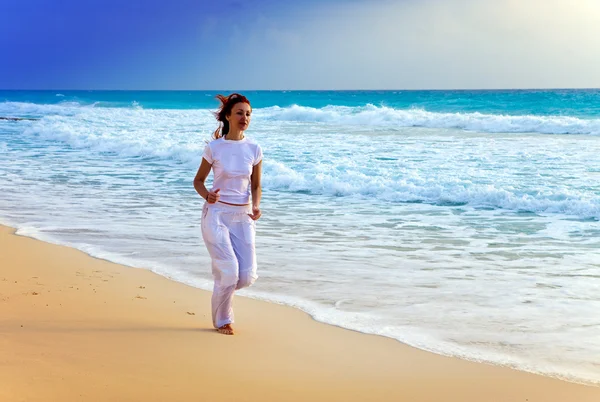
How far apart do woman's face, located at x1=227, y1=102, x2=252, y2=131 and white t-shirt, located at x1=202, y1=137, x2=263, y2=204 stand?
11cm

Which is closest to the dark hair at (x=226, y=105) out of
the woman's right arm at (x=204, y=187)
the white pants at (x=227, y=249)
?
the woman's right arm at (x=204, y=187)

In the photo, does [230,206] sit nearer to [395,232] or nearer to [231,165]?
[231,165]

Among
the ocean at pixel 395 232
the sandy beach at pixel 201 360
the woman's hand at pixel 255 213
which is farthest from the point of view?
the ocean at pixel 395 232

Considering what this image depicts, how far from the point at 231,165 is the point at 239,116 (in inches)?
13.3

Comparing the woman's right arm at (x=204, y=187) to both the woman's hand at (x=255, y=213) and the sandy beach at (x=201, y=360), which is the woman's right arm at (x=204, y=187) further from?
the sandy beach at (x=201, y=360)

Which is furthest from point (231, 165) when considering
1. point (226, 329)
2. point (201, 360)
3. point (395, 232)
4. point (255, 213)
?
point (395, 232)

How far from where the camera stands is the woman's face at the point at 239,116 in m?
5.13

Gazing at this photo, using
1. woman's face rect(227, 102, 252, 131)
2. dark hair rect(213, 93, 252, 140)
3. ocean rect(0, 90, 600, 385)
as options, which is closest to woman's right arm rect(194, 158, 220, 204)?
dark hair rect(213, 93, 252, 140)

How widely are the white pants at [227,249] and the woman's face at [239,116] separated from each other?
1.82ft

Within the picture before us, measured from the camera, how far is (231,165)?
202 inches

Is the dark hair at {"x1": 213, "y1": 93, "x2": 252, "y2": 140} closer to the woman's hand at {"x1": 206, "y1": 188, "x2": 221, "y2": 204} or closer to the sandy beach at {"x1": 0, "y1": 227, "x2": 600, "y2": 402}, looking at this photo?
the woman's hand at {"x1": 206, "y1": 188, "x2": 221, "y2": 204}

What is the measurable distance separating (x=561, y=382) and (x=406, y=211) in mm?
7462

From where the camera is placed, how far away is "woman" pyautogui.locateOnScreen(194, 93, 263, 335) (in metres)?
5.11

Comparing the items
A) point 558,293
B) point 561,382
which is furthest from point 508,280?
point 561,382
